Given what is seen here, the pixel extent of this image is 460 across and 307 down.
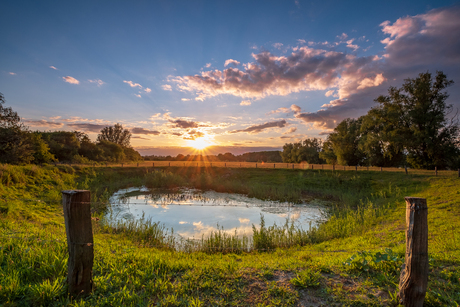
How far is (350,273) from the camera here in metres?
4.19

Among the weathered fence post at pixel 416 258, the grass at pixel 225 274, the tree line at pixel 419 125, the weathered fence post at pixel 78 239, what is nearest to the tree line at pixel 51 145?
the grass at pixel 225 274

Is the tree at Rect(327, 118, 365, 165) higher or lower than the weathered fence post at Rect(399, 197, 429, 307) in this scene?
higher

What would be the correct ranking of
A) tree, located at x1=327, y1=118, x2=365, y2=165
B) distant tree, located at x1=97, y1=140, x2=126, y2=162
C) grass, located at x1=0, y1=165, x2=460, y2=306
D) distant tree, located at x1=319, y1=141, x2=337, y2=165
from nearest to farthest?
grass, located at x1=0, y1=165, x2=460, y2=306 → tree, located at x1=327, y1=118, x2=365, y2=165 → distant tree, located at x1=97, y1=140, x2=126, y2=162 → distant tree, located at x1=319, y1=141, x2=337, y2=165

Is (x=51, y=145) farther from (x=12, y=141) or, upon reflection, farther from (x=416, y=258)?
(x=416, y=258)

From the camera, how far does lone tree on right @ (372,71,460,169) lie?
93.2ft

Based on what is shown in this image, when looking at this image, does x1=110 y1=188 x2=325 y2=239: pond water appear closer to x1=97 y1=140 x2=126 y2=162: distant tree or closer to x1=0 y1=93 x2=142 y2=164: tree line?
x1=0 y1=93 x2=142 y2=164: tree line

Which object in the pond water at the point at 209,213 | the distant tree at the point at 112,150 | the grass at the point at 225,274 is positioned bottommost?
the pond water at the point at 209,213

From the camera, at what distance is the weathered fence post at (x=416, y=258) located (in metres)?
3.10

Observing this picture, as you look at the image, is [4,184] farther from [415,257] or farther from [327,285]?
[415,257]

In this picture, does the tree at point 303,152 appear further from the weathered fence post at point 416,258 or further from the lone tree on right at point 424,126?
the weathered fence post at point 416,258

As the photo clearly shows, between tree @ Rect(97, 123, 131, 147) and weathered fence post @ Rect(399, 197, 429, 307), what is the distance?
251ft

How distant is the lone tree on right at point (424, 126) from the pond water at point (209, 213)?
81.7ft

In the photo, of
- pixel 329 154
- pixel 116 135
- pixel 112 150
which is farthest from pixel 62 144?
pixel 329 154

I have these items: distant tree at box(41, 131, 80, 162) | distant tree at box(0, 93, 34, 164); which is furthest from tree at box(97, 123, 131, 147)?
distant tree at box(0, 93, 34, 164)
